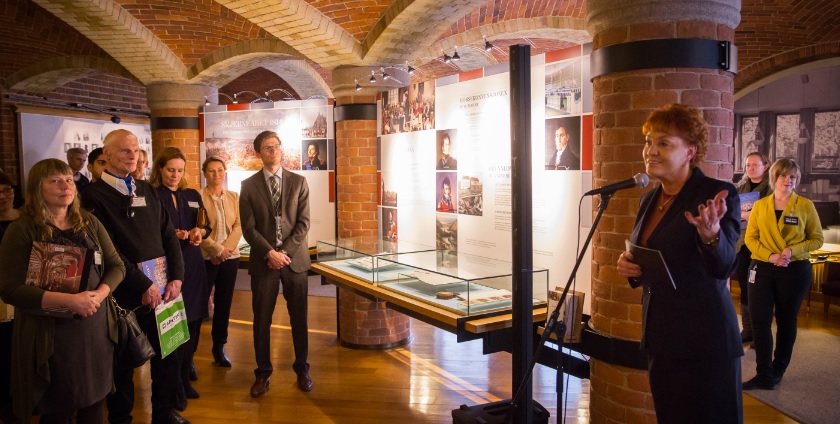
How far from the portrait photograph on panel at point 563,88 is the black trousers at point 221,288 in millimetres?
2924

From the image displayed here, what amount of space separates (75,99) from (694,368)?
10016 millimetres

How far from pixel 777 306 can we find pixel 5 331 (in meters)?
5.37

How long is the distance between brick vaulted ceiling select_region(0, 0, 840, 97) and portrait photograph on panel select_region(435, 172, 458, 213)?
129 cm

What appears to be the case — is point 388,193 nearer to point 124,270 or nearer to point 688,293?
point 124,270

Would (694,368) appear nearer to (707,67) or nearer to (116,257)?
(707,67)

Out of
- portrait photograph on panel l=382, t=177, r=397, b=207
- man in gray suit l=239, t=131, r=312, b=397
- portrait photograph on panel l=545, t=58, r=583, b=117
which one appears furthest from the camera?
portrait photograph on panel l=382, t=177, r=397, b=207

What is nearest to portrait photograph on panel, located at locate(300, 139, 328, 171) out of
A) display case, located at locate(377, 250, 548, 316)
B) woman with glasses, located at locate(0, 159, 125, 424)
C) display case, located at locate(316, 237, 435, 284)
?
display case, located at locate(316, 237, 435, 284)

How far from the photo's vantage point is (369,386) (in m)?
4.86

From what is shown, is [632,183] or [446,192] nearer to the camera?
[632,183]

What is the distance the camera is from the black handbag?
10.8 feet

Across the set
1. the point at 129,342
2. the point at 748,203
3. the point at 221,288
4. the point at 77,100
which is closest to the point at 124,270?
the point at 129,342

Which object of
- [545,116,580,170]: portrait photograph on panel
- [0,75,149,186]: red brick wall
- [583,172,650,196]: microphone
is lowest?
[583,172,650,196]: microphone

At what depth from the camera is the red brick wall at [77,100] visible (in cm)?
890

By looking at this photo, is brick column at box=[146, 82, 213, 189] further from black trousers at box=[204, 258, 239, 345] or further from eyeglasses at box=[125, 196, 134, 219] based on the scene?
eyeglasses at box=[125, 196, 134, 219]
